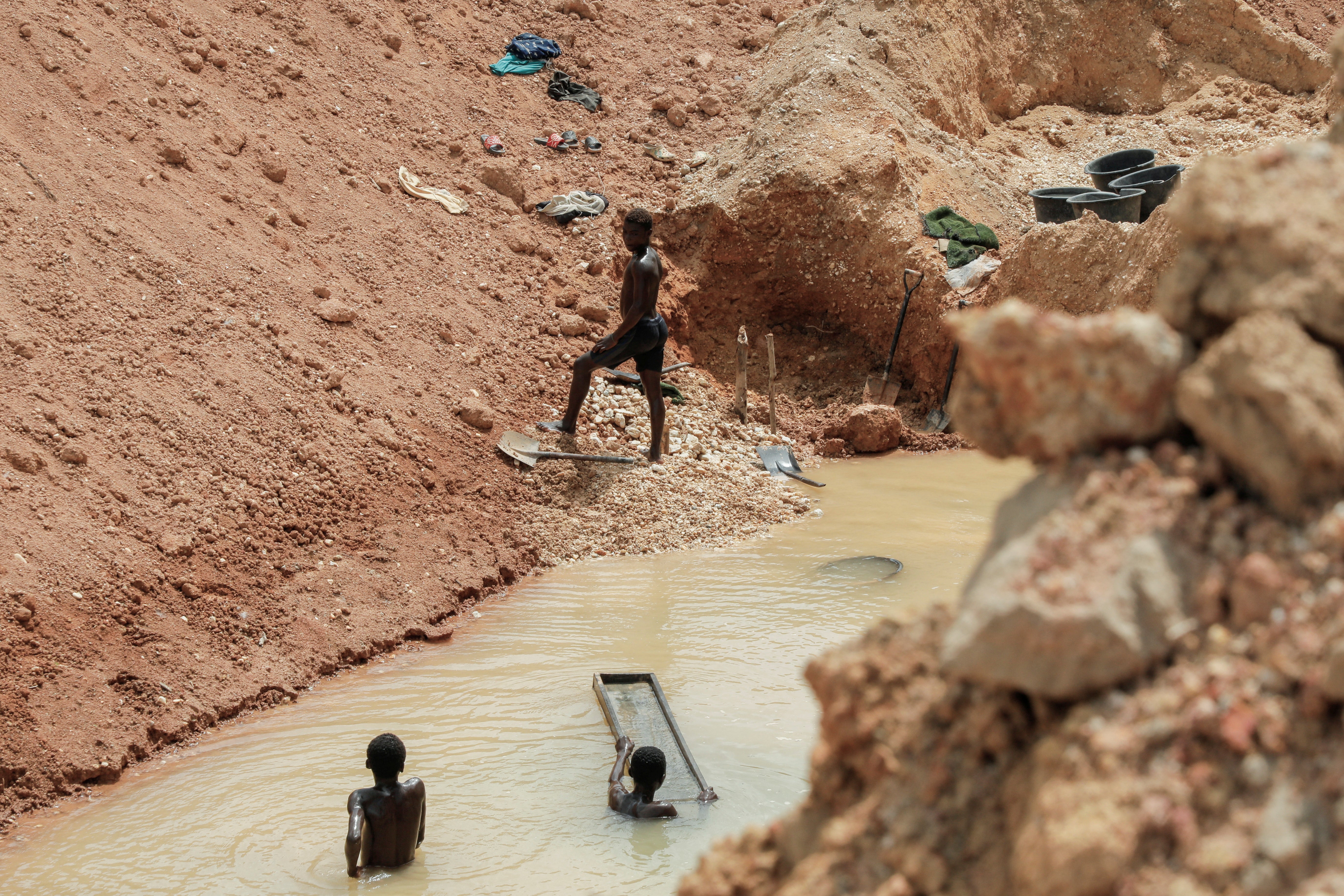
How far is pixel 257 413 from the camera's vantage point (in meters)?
6.91

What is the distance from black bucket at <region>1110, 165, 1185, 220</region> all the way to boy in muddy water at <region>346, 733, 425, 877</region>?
9.32 meters

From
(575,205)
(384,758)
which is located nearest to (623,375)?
(575,205)

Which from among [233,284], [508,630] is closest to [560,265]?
[233,284]

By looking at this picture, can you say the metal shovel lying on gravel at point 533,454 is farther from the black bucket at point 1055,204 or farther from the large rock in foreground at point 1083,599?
the large rock in foreground at point 1083,599

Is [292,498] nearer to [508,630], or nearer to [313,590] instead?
[313,590]

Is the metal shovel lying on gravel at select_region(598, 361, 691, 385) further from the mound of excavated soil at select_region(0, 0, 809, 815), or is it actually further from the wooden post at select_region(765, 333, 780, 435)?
the wooden post at select_region(765, 333, 780, 435)

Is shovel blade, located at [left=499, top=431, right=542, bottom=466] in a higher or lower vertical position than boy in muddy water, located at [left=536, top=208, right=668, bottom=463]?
lower

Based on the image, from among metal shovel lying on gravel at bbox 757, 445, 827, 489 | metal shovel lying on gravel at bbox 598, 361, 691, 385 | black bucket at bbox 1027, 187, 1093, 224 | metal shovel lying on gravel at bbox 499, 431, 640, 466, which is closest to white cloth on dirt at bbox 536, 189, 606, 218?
metal shovel lying on gravel at bbox 598, 361, 691, 385

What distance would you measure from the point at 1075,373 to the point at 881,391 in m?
9.60

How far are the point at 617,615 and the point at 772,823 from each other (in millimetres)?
4741

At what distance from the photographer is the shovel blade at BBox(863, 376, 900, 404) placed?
11.2m

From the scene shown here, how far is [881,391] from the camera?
36.9 feet

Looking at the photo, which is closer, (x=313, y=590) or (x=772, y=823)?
(x=772, y=823)

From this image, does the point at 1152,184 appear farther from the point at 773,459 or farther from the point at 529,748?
the point at 529,748
